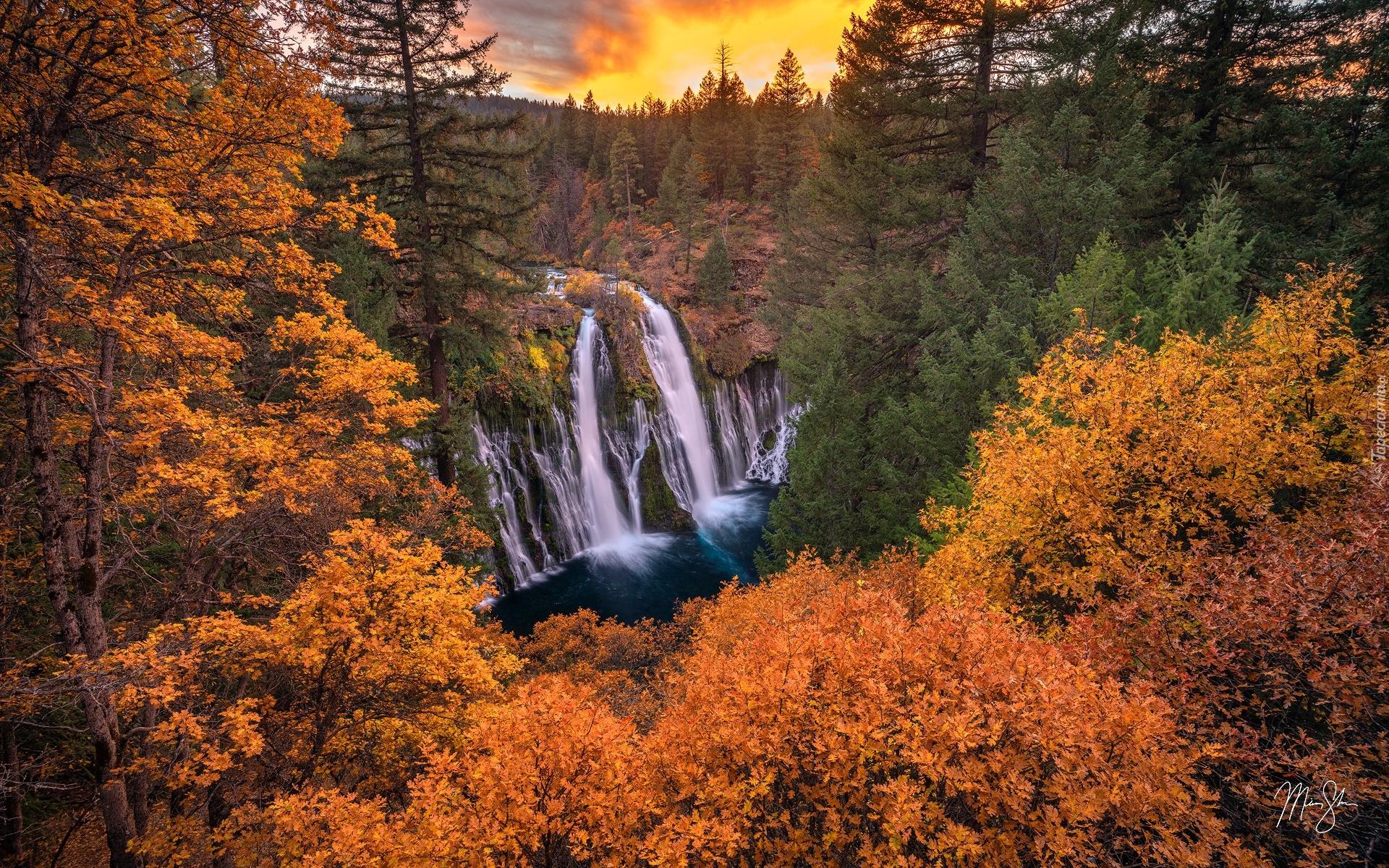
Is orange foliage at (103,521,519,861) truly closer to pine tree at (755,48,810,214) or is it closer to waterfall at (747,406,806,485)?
waterfall at (747,406,806,485)

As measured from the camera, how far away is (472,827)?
191 inches

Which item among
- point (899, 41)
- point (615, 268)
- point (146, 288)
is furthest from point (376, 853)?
point (615, 268)

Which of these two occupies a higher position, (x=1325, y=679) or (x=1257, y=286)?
(x=1257, y=286)

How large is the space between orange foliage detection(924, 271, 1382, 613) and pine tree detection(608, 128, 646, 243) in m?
44.8

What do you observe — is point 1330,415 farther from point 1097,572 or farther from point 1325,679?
point 1325,679

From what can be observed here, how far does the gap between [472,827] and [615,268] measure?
35.7 m

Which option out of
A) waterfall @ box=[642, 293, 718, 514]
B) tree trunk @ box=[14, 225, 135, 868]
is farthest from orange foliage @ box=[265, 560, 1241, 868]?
waterfall @ box=[642, 293, 718, 514]

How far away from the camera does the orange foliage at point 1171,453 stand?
802 centimetres

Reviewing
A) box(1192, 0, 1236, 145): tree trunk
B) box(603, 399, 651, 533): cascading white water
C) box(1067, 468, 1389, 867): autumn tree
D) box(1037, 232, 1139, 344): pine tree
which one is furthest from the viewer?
box(603, 399, 651, 533): cascading white water

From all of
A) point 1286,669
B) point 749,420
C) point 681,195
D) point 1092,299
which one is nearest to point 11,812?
point 1286,669

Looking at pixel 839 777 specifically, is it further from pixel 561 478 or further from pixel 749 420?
pixel 749 420

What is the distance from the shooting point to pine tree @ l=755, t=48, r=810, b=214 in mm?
46375
